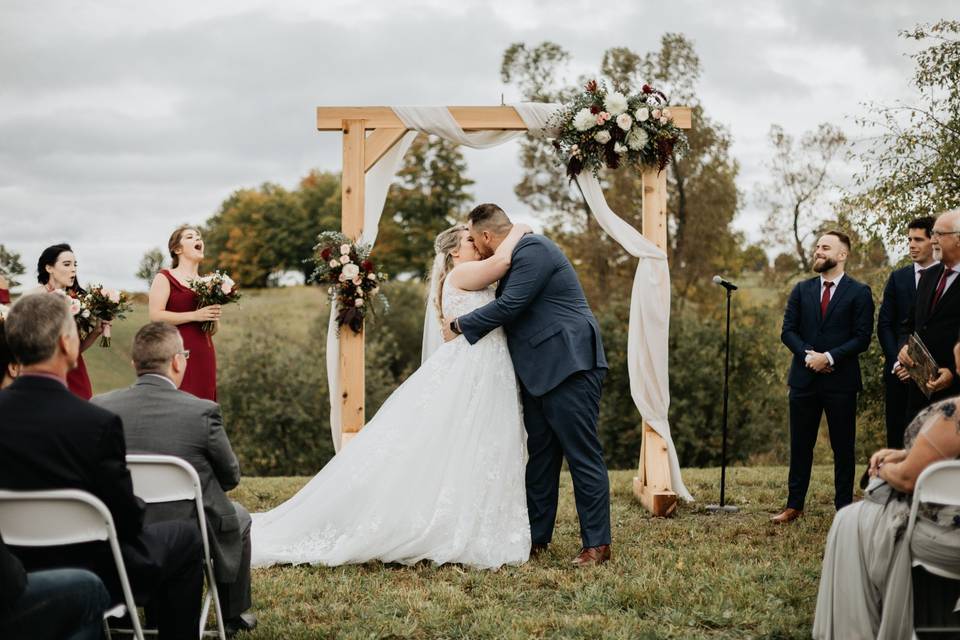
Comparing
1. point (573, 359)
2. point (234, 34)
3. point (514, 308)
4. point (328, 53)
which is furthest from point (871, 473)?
point (328, 53)

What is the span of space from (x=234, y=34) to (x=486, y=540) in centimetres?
1069

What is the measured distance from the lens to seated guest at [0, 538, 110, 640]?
259cm

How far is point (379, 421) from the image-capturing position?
18.4ft

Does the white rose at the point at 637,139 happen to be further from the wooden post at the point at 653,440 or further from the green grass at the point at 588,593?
the green grass at the point at 588,593

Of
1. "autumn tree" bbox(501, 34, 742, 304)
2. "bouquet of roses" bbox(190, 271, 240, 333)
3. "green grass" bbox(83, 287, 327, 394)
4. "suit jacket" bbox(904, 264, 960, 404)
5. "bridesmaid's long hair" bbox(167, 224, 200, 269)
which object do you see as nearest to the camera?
"suit jacket" bbox(904, 264, 960, 404)

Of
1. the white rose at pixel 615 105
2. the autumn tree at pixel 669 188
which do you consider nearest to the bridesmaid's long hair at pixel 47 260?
the white rose at pixel 615 105

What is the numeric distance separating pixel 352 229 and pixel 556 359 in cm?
301

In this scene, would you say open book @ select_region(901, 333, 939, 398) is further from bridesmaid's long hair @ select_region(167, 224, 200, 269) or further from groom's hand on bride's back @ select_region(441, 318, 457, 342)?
bridesmaid's long hair @ select_region(167, 224, 200, 269)

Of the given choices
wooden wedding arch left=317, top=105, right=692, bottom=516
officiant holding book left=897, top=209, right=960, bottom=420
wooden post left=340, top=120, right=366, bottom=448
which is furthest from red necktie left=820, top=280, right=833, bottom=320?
wooden post left=340, top=120, right=366, bottom=448

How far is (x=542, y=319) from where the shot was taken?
17.9ft

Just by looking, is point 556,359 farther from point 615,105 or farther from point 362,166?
point 362,166

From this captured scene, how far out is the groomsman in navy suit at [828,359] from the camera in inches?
245

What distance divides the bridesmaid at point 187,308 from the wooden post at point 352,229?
136cm

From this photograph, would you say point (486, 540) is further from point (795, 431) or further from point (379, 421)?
point (795, 431)
